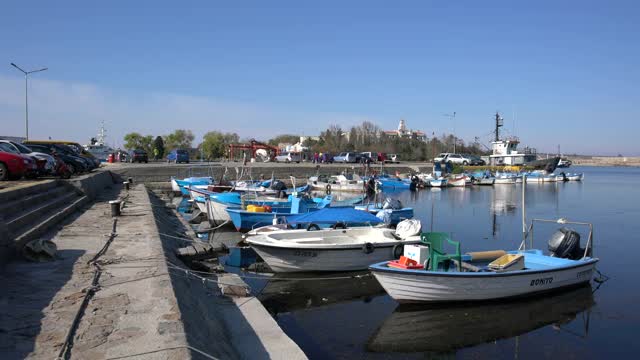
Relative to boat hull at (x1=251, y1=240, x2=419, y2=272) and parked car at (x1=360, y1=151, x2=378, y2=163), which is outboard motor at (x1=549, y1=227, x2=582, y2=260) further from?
parked car at (x1=360, y1=151, x2=378, y2=163)

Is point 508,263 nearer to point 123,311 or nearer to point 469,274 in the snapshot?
point 469,274

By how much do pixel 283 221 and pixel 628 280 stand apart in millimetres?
12470

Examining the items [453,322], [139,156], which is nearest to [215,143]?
[139,156]

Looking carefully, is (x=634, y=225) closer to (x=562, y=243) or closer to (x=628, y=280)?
→ (x=628, y=280)

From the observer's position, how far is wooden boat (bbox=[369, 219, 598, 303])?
1152cm

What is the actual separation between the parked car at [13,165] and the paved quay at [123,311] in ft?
25.3

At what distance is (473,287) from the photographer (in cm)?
1181

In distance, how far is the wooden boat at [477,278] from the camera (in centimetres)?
1152

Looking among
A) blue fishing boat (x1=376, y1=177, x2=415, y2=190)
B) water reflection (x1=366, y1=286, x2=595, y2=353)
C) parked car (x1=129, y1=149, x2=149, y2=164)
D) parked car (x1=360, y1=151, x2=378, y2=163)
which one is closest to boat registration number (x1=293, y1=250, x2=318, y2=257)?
water reflection (x1=366, y1=286, x2=595, y2=353)

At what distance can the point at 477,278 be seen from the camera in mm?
11719

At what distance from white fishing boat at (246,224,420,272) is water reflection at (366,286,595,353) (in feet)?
9.44

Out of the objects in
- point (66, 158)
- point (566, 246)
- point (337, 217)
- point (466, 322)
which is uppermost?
point (66, 158)

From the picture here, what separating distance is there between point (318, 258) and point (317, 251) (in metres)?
0.26

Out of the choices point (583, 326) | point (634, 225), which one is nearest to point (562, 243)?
point (583, 326)
